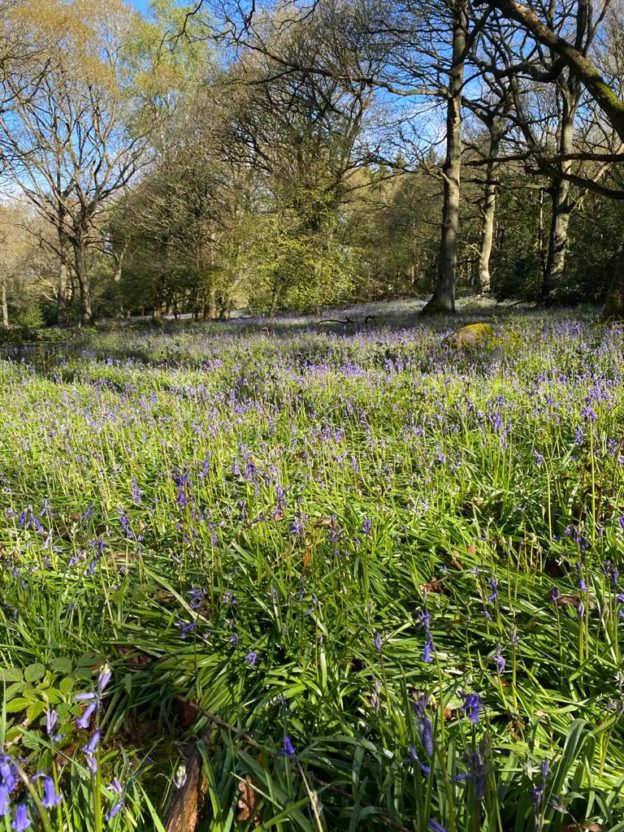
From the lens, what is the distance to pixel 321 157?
944 inches

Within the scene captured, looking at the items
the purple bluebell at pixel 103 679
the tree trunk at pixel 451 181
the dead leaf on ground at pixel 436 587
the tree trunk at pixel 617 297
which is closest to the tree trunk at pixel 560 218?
the tree trunk at pixel 451 181

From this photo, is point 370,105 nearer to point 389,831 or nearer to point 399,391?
point 399,391

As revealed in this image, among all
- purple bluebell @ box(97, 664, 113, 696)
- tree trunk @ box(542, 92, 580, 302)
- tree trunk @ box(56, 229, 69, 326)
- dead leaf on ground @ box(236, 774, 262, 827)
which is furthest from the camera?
tree trunk @ box(56, 229, 69, 326)

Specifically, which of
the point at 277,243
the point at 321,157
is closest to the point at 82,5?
the point at 321,157

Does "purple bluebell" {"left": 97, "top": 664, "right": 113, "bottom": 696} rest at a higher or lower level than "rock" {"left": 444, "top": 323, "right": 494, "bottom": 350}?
lower

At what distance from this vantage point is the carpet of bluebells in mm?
1244

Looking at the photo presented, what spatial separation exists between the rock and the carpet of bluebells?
4.07 m

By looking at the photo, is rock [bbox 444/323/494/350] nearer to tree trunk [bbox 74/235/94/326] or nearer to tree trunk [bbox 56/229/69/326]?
tree trunk [bbox 74/235/94/326]

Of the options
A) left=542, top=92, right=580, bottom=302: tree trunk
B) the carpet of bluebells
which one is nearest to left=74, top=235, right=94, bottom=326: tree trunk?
left=542, top=92, right=580, bottom=302: tree trunk

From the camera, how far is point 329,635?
1.91 meters

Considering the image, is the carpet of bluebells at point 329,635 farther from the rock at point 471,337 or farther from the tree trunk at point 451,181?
the tree trunk at point 451,181

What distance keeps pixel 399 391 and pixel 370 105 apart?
25.5 meters

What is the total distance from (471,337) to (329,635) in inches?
305

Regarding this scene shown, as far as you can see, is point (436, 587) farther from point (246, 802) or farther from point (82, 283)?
point (82, 283)
